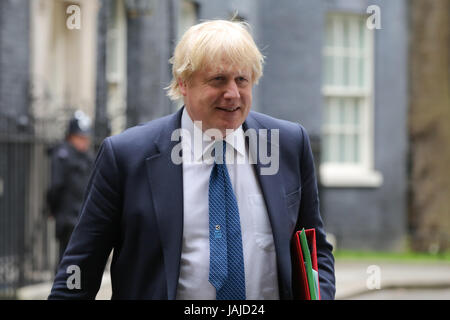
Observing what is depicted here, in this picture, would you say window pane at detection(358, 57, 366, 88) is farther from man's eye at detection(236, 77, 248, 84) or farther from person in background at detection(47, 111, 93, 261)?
man's eye at detection(236, 77, 248, 84)

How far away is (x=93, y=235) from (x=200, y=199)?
358 mm

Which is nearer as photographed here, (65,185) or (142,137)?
(142,137)

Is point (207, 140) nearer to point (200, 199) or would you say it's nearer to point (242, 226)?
point (200, 199)

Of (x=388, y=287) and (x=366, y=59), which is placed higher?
(x=366, y=59)

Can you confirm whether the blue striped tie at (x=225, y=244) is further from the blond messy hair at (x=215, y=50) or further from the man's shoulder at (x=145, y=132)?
the blond messy hair at (x=215, y=50)

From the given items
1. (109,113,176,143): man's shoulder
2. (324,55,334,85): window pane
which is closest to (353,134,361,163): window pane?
(324,55,334,85): window pane

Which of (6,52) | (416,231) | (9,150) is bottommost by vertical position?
(416,231)

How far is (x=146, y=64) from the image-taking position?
14.4m

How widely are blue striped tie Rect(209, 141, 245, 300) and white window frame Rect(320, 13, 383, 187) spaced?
14.9m

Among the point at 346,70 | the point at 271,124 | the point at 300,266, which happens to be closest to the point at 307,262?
the point at 300,266

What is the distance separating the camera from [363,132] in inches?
720

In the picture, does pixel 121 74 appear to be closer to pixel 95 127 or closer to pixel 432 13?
pixel 95 127
